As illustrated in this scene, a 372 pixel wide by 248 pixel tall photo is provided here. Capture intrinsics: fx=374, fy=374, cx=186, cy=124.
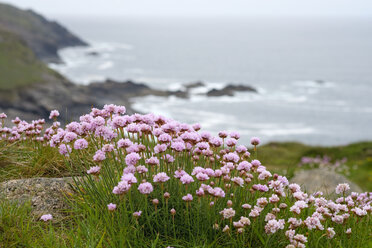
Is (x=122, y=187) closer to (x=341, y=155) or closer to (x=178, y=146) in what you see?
(x=178, y=146)

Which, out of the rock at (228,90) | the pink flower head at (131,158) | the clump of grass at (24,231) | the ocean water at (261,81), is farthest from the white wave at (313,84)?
the pink flower head at (131,158)

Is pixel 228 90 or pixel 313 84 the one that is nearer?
pixel 228 90

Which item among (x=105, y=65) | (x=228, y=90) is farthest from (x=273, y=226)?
(x=105, y=65)

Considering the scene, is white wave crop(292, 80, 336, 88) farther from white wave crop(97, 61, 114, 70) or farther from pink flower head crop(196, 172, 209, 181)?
pink flower head crop(196, 172, 209, 181)

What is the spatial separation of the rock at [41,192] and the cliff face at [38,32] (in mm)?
127682

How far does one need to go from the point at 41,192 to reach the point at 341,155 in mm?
28028

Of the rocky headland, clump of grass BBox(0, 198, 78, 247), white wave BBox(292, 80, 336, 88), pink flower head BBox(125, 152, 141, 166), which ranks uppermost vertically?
pink flower head BBox(125, 152, 141, 166)

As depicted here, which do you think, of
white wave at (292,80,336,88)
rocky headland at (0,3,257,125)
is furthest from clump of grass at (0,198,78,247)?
white wave at (292,80,336,88)

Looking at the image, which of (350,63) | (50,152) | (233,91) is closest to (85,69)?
(233,91)

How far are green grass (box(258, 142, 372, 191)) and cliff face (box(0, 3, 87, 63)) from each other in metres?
106

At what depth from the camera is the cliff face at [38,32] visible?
13200 cm

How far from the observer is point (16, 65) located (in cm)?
7569

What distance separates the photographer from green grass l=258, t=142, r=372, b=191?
21184mm

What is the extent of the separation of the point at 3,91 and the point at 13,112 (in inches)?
289
